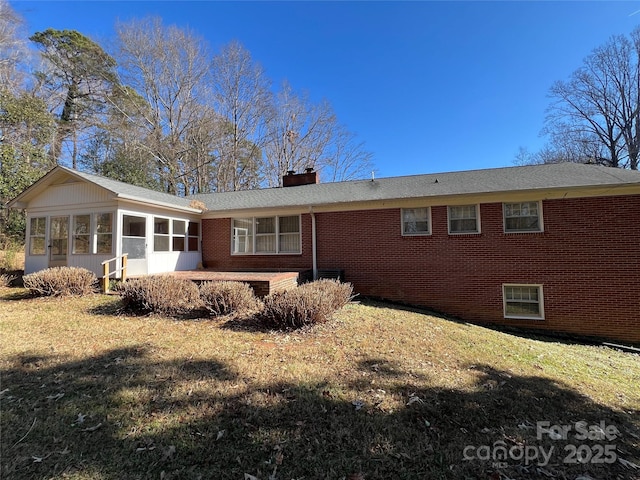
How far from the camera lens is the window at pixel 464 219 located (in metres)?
9.46

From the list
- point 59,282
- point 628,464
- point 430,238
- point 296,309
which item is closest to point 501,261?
point 430,238

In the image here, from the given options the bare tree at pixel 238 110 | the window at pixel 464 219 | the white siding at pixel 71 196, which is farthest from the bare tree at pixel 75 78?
the window at pixel 464 219

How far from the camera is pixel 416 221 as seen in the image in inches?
395

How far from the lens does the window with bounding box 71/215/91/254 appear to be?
32.9 feet

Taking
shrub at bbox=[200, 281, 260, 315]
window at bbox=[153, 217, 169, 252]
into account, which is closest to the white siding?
window at bbox=[153, 217, 169, 252]

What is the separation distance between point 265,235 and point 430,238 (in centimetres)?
626

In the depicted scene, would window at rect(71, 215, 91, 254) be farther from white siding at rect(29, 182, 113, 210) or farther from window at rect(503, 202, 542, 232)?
window at rect(503, 202, 542, 232)

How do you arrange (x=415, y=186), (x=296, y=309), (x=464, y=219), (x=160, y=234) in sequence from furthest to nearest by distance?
(x=415, y=186) → (x=160, y=234) → (x=464, y=219) → (x=296, y=309)

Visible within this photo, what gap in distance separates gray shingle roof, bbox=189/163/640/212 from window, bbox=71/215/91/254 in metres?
4.25

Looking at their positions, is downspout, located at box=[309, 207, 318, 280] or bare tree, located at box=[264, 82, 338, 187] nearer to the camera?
downspout, located at box=[309, 207, 318, 280]

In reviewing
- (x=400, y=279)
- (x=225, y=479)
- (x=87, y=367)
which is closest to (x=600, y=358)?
(x=400, y=279)

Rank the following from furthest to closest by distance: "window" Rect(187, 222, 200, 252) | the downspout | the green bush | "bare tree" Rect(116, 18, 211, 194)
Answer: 1. "bare tree" Rect(116, 18, 211, 194)
2. "window" Rect(187, 222, 200, 252)
3. the downspout
4. the green bush

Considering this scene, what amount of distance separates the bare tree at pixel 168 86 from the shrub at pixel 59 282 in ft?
53.2

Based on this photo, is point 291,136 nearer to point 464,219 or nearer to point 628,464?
point 464,219
